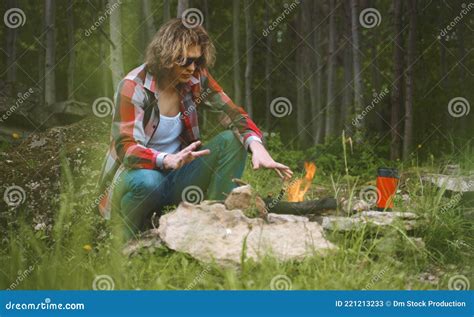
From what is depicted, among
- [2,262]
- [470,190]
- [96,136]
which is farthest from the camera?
[96,136]

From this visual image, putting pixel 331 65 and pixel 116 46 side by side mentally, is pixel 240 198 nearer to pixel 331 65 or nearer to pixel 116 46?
pixel 116 46

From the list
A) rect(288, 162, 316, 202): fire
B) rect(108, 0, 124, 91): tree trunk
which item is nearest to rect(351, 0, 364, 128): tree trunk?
rect(288, 162, 316, 202): fire

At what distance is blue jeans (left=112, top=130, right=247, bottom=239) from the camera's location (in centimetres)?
371

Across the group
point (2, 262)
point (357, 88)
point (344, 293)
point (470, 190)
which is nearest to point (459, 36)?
point (357, 88)

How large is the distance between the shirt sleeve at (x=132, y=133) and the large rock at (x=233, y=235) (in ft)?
1.06

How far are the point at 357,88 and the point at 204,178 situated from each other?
11.5 ft

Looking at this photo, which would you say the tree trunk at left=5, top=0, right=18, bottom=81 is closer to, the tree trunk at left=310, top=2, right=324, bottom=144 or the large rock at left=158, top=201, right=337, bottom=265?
the tree trunk at left=310, top=2, right=324, bottom=144

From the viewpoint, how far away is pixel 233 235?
11.2ft

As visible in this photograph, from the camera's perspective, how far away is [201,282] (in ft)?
10.2

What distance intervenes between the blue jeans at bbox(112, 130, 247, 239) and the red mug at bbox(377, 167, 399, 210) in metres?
0.86

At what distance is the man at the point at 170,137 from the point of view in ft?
11.9

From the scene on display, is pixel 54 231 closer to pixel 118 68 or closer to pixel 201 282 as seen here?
pixel 201 282

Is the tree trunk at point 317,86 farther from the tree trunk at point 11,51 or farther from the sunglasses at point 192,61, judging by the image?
the sunglasses at point 192,61

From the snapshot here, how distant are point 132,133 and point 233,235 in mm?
818
